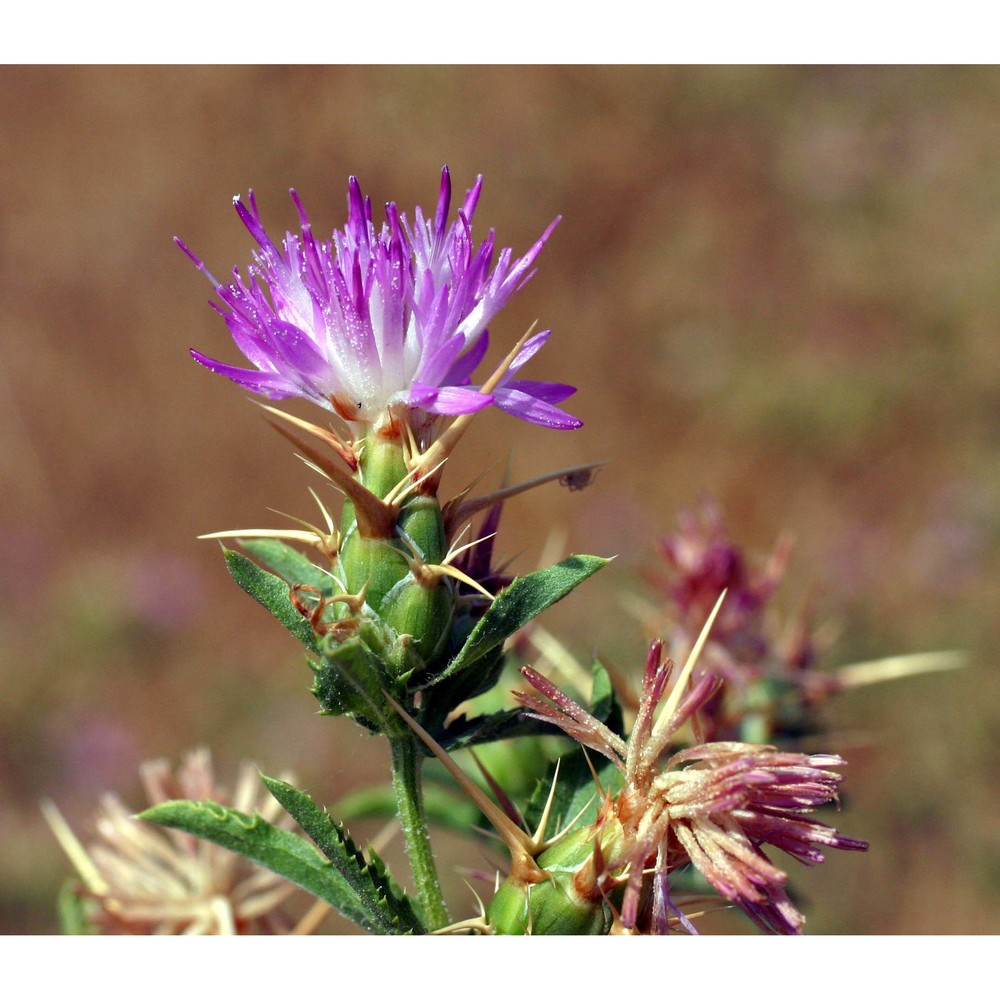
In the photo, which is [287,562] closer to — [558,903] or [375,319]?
[375,319]

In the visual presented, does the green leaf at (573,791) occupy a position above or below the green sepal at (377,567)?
below

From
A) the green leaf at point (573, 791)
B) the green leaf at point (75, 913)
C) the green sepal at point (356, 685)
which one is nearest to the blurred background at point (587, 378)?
the green leaf at point (75, 913)

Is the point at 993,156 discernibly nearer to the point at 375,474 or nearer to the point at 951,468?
the point at 951,468

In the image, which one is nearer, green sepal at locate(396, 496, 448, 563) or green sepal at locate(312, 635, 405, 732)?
green sepal at locate(312, 635, 405, 732)

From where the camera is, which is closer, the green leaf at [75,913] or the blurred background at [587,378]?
the green leaf at [75,913]

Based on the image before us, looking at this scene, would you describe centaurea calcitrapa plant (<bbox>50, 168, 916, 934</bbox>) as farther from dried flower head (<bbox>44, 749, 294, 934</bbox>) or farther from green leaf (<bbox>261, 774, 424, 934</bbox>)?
dried flower head (<bbox>44, 749, 294, 934</bbox>)

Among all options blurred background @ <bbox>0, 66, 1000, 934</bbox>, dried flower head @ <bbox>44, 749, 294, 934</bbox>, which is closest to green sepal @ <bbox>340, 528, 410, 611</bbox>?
dried flower head @ <bbox>44, 749, 294, 934</bbox>

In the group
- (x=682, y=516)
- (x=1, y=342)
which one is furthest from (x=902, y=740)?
(x=1, y=342)

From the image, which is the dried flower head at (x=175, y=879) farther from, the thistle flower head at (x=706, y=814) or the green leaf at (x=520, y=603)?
the thistle flower head at (x=706, y=814)
